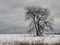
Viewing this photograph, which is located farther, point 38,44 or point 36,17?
point 36,17

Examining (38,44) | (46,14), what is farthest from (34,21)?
(38,44)

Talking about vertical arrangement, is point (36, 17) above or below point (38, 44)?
above

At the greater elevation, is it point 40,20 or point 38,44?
point 40,20

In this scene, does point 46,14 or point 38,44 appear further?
point 46,14

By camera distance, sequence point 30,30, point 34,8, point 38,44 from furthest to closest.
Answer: point 34,8 < point 30,30 < point 38,44

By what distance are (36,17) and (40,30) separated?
131 inches

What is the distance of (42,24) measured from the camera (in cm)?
4091

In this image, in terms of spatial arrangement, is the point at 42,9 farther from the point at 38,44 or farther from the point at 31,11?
the point at 38,44

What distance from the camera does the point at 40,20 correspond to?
41031 mm

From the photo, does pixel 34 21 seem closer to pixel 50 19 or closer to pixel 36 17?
pixel 36 17

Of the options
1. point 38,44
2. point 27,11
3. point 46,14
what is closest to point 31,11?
point 27,11

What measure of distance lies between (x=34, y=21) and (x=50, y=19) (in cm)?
445

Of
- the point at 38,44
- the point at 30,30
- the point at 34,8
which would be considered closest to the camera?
the point at 38,44

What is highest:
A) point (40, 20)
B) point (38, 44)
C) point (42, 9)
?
point (42, 9)
